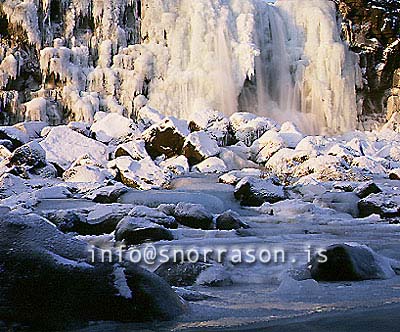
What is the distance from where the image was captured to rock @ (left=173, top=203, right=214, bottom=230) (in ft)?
23.8

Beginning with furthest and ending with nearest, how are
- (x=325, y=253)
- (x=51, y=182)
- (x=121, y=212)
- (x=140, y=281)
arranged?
(x=51, y=182)
(x=121, y=212)
(x=325, y=253)
(x=140, y=281)

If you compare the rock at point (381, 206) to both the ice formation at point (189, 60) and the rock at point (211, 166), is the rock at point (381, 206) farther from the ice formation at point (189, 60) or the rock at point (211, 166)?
the ice formation at point (189, 60)

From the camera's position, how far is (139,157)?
47.5ft

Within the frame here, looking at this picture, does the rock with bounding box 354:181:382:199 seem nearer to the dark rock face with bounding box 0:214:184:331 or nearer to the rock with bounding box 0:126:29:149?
the dark rock face with bounding box 0:214:184:331

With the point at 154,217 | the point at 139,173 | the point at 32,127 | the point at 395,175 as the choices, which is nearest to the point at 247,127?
the point at 395,175

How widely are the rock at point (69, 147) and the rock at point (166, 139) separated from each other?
1.35 meters

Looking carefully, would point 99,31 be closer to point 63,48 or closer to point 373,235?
point 63,48

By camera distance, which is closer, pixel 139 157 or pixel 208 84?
pixel 139 157

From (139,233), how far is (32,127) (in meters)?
12.3

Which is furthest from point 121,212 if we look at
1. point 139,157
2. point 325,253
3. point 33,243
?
point 139,157

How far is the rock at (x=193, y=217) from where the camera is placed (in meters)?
7.25

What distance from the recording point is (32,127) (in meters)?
16.9

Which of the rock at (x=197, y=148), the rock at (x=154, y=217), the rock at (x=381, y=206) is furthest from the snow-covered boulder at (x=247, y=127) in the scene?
the rock at (x=154, y=217)

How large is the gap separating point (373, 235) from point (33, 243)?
5283 mm
